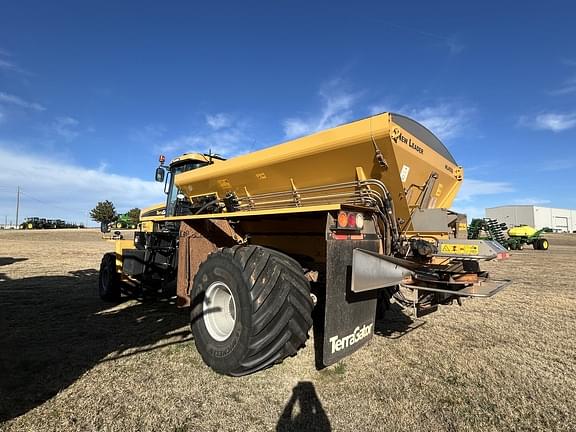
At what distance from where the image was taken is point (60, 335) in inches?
177

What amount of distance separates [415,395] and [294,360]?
1271 millimetres

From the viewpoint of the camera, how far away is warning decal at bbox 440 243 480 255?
351 centimetres

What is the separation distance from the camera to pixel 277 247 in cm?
473

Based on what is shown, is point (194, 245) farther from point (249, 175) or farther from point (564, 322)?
point (564, 322)

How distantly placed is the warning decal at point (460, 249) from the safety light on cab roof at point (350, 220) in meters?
1.13

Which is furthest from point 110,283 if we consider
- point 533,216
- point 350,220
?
point 533,216

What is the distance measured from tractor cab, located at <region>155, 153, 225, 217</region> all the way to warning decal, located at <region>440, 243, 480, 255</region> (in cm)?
444

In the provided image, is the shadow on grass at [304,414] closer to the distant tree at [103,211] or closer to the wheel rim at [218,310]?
the wheel rim at [218,310]

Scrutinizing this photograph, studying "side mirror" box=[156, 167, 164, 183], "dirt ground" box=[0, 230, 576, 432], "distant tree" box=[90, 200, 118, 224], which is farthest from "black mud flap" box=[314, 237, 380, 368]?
"distant tree" box=[90, 200, 118, 224]

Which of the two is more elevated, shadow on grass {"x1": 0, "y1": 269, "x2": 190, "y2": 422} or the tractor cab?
the tractor cab

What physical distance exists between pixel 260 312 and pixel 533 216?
292 ft

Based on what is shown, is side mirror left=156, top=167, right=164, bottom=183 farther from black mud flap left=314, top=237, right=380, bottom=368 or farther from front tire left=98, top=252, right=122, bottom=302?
black mud flap left=314, top=237, right=380, bottom=368

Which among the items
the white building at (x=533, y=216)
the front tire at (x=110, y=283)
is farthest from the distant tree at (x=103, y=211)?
the white building at (x=533, y=216)

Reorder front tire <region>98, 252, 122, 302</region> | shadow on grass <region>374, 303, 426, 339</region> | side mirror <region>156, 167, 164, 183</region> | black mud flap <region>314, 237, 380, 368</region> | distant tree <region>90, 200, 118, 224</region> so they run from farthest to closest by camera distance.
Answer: distant tree <region>90, 200, 118, 224</region>
side mirror <region>156, 167, 164, 183</region>
front tire <region>98, 252, 122, 302</region>
shadow on grass <region>374, 303, 426, 339</region>
black mud flap <region>314, 237, 380, 368</region>
